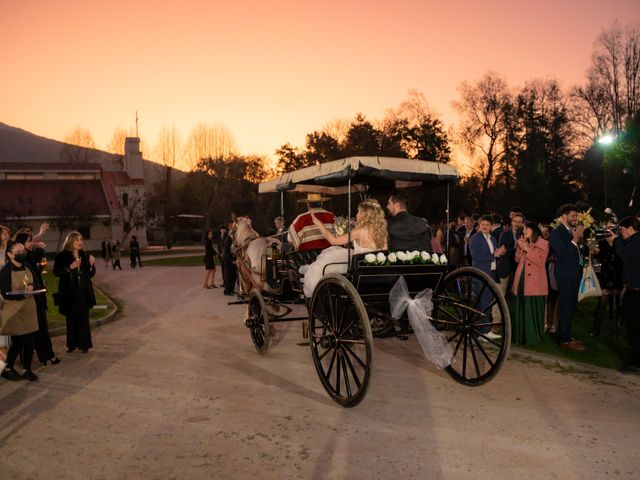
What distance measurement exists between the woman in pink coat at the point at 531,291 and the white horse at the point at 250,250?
13.8 feet

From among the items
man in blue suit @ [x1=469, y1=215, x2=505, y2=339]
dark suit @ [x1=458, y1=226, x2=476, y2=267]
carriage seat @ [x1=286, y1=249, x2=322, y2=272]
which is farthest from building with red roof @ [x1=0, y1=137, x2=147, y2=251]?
man in blue suit @ [x1=469, y1=215, x2=505, y2=339]

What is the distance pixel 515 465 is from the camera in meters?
4.36

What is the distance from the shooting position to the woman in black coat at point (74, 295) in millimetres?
8672

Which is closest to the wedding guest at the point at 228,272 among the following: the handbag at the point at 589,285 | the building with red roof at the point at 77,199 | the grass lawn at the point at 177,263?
the handbag at the point at 589,285

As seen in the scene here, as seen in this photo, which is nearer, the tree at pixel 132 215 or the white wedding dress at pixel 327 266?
the white wedding dress at pixel 327 266

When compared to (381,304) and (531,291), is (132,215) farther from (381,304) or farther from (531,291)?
(381,304)

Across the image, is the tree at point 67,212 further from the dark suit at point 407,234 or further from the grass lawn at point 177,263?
the dark suit at point 407,234

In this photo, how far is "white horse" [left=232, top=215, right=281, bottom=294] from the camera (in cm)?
993

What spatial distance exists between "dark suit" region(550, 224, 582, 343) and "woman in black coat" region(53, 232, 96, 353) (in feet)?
24.3

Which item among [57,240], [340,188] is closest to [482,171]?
[57,240]

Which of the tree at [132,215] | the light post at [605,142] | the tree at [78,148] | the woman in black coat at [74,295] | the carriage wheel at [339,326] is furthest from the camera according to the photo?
the tree at [78,148]

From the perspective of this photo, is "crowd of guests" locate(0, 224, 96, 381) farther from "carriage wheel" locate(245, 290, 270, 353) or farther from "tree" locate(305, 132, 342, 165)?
"tree" locate(305, 132, 342, 165)

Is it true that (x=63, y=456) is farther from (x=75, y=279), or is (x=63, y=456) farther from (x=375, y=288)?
(x=75, y=279)

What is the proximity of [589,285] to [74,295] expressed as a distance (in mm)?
8446
